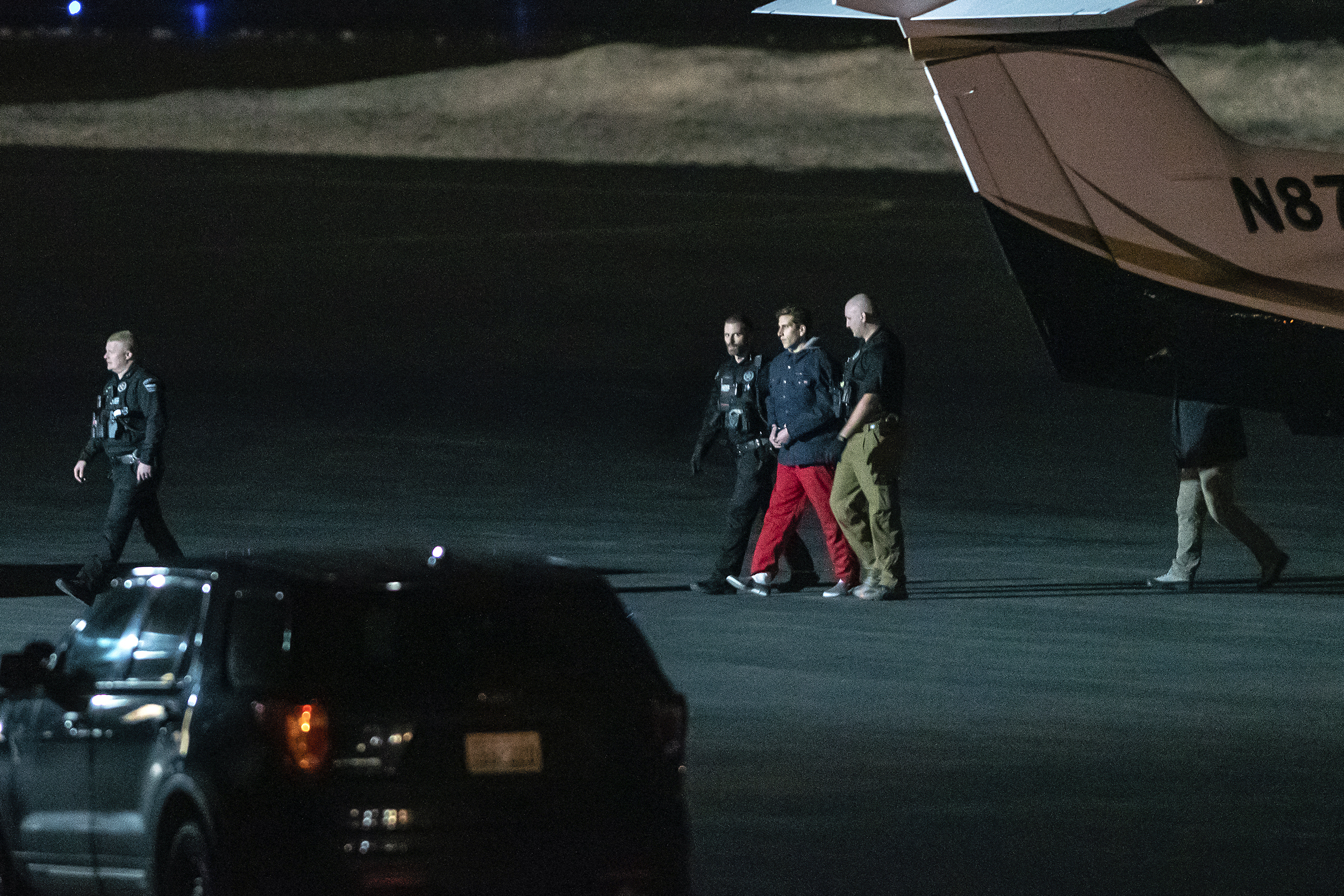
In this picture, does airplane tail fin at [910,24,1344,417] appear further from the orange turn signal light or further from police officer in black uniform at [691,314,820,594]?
the orange turn signal light

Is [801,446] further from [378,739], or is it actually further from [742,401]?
[378,739]

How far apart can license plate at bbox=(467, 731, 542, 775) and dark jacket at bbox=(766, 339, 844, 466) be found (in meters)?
8.12

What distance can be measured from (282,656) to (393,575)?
0.38 meters

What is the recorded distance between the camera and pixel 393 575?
240 inches

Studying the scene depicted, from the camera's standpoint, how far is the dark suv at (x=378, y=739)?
228 inches

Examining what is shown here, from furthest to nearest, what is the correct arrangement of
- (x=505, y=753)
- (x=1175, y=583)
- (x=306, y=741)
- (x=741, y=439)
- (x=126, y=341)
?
(x=1175, y=583), (x=741, y=439), (x=126, y=341), (x=505, y=753), (x=306, y=741)

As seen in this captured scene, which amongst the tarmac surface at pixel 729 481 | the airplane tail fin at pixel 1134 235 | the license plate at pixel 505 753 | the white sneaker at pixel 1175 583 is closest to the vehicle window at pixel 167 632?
the license plate at pixel 505 753

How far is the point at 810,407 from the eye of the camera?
1404cm

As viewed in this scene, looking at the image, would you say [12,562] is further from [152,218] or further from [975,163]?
[152,218]

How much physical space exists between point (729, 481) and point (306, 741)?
15422 mm

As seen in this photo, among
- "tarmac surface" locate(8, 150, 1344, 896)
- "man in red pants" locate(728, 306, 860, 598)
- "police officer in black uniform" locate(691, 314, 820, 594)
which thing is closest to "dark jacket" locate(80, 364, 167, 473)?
"tarmac surface" locate(8, 150, 1344, 896)

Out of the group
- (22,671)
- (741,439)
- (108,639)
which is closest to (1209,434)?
(741,439)

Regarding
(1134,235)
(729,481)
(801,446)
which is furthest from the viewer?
(729,481)

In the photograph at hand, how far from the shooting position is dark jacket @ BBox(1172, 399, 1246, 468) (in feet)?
46.8
